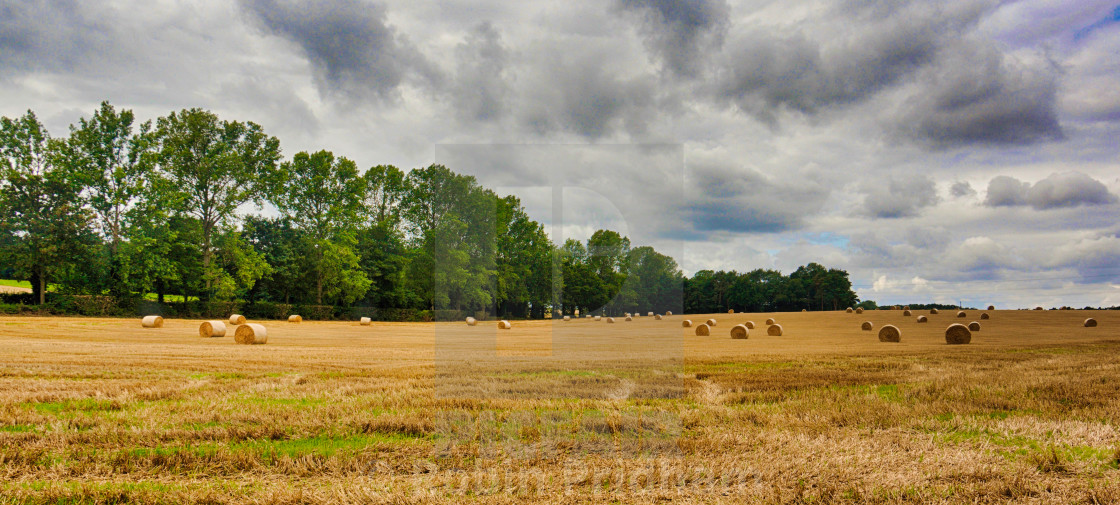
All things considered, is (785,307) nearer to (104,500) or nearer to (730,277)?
(730,277)

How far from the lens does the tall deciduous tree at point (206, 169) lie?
42.3 meters

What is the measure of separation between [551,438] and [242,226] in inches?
2032

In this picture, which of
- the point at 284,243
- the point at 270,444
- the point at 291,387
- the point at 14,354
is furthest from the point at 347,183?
the point at 270,444

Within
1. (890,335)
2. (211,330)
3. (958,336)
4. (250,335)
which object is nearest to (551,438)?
(250,335)

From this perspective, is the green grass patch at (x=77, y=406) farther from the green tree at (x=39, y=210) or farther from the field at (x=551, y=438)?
the green tree at (x=39, y=210)

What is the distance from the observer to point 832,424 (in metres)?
5.59

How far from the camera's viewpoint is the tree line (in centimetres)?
3569

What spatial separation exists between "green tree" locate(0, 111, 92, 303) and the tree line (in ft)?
0.28

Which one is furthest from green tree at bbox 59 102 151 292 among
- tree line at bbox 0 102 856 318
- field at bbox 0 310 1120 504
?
field at bbox 0 310 1120 504

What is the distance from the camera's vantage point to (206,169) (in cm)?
4325

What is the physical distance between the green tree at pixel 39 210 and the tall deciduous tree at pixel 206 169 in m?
6.29

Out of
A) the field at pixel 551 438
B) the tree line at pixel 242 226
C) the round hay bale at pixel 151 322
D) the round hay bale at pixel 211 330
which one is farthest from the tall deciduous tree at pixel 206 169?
the field at pixel 551 438

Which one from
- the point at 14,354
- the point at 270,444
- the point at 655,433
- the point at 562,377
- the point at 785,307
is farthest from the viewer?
the point at 785,307

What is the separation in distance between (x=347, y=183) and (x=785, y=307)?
92371 millimetres
